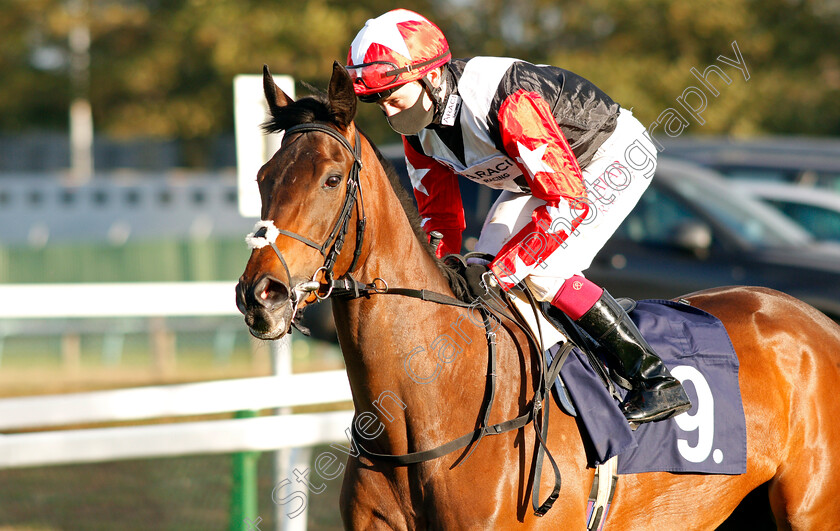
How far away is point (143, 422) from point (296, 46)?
573 inches

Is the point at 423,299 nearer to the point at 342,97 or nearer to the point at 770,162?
the point at 342,97

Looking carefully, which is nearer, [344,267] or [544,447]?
[344,267]

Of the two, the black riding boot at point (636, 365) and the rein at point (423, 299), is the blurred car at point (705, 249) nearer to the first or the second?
the black riding boot at point (636, 365)

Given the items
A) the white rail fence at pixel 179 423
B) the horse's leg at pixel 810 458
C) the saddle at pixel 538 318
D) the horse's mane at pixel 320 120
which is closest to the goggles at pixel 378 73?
the horse's mane at pixel 320 120

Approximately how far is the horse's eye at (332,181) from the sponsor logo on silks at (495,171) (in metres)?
0.65

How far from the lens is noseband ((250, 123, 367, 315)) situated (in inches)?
92.3

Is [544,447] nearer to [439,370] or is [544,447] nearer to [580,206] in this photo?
[439,370]

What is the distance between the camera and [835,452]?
3.36 meters

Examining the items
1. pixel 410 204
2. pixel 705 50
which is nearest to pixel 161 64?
pixel 705 50

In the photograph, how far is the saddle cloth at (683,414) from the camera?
9.36 feet

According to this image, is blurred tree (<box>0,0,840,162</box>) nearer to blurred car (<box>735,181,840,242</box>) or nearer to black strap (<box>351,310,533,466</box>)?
blurred car (<box>735,181,840,242</box>)

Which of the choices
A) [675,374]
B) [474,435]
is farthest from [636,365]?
[474,435]

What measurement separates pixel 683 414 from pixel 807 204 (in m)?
5.71

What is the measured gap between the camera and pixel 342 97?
2.50 metres
